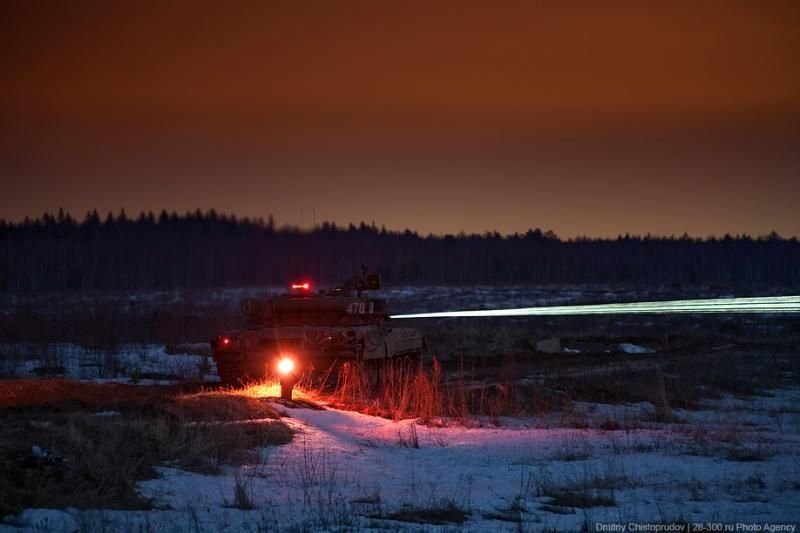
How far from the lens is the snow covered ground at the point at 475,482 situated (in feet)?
32.8

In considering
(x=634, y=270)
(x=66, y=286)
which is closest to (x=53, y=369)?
(x=66, y=286)

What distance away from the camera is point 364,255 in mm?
152125

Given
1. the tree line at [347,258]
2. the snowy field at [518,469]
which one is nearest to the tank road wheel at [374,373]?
the snowy field at [518,469]

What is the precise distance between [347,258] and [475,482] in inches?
5209

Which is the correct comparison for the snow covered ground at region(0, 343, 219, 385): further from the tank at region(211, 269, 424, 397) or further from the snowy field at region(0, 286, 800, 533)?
the tank at region(211, 269, 424, 397)

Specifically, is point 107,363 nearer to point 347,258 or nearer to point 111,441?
point 111,441

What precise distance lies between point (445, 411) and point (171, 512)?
9265 millimetres

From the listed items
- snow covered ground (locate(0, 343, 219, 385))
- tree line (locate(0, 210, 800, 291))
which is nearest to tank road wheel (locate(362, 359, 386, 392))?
snow covered ground (locate(0, 343, 219, 385))

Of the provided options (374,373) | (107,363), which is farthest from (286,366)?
(107,363)

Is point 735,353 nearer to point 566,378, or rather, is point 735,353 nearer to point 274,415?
point 566,378

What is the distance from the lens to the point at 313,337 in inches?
870

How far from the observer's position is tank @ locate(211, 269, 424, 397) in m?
21.9

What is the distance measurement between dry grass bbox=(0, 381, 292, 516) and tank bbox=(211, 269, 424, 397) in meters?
4.31

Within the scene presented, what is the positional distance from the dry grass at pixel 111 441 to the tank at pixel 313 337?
431 centimetres
